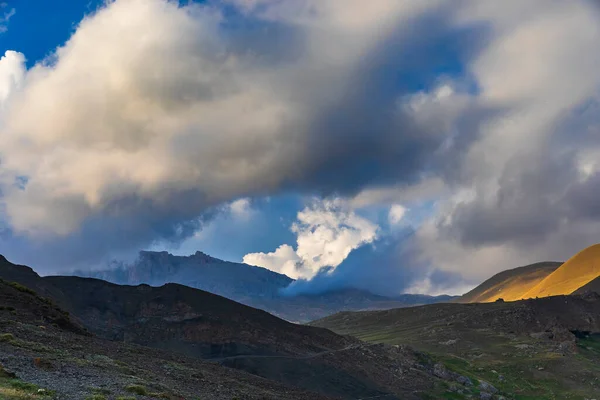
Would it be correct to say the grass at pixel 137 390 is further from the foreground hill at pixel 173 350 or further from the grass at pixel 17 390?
the grass at pixel 17 390

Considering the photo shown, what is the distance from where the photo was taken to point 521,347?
147750 mm

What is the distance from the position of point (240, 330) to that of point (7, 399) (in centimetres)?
9224

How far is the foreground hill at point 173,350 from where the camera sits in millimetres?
37625

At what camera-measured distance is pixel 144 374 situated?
143ft

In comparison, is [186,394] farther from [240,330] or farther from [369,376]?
[240,330]

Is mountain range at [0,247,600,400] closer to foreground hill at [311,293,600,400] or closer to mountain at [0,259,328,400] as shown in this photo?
mountain at [0,259,328,400]

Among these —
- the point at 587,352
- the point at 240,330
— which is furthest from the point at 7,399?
the point at 587,352

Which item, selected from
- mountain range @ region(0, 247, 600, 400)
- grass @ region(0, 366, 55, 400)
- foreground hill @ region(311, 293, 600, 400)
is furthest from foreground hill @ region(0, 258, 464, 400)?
foreground hill @ region(311, 293, 600, 400)

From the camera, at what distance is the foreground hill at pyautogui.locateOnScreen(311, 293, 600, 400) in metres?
113

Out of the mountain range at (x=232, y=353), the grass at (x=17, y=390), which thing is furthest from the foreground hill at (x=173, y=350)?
the grass at (x=17, y=390)

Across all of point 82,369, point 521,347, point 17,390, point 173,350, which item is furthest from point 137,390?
point 521,347

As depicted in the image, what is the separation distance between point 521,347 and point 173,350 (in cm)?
10477

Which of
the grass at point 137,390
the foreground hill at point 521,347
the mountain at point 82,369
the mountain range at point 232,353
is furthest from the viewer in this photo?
the foreground hill at point 521,347

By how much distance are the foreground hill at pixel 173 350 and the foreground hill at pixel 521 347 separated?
16.7 meters
